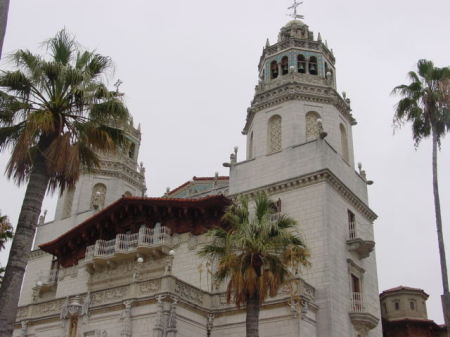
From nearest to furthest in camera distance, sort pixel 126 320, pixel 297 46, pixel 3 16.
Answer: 1. pixel 3 16
2. pixel 126 320
3. pixel 297 46

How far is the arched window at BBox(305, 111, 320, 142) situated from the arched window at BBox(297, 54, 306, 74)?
3.45m

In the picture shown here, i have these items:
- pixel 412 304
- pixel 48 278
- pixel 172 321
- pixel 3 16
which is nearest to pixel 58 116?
pixel 3 16

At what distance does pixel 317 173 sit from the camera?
29.1m

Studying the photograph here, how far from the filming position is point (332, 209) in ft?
94.0

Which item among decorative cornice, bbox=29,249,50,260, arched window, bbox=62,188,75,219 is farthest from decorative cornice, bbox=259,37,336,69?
decorative cornice, bbox=29,249,50,260

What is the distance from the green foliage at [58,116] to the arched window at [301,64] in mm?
19436

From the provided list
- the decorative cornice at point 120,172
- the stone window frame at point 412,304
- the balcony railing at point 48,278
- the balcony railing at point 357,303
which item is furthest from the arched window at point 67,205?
the stone window frame at point 412,304

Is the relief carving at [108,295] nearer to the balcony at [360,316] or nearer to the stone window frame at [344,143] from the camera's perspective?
the balcony at [360,316]

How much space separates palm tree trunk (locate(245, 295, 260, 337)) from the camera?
18.7 meters

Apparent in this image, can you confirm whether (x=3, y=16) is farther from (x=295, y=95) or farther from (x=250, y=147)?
(x=250, y=147)

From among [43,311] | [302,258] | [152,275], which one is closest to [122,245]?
[152,275]

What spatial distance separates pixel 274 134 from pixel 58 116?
18.2 meters

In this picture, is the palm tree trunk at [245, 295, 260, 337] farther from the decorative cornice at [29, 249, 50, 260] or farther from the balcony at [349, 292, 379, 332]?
the decorative cornice at [29, 249, 50, 260]

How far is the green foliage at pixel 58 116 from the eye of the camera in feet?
53.9
